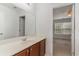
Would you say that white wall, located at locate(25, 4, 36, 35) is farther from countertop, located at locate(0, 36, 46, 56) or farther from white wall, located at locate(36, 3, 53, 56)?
countertop, located at locate(0, 36, 46, 56)

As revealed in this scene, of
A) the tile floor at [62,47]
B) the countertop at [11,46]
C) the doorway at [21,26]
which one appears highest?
the doorway at [21,26]

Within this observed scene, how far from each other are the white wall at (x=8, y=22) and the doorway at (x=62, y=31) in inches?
48.5

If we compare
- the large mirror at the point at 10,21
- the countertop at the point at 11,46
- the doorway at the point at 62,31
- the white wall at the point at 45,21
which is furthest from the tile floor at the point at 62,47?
the countertop at the point at 11,46

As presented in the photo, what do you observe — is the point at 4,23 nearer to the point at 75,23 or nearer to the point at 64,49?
the point at 75,23

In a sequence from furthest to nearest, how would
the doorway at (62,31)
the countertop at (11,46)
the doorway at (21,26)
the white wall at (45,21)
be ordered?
1. the white wall at (45,21)
2. the doorway at (62,31)
3. the doorway at (21,26)
4. the countertop at (11,46)

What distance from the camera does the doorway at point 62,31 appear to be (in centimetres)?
249

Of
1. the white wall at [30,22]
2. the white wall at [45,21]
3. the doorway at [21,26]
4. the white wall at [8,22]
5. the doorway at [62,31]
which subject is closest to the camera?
the white wall at [8,22]

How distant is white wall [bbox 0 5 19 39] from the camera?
1521 mm

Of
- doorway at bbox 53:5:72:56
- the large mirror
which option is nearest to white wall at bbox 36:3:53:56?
doorway at bbox 53:5:72:56

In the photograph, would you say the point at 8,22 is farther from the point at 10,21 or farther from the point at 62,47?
the point at 62,47

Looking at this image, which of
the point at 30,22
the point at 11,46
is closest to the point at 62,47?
the point at 30,22

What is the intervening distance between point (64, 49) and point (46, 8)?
131cm

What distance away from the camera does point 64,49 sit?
2.61 meters

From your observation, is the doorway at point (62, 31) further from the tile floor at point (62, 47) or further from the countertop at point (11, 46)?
the countertop at point (11, 46)
